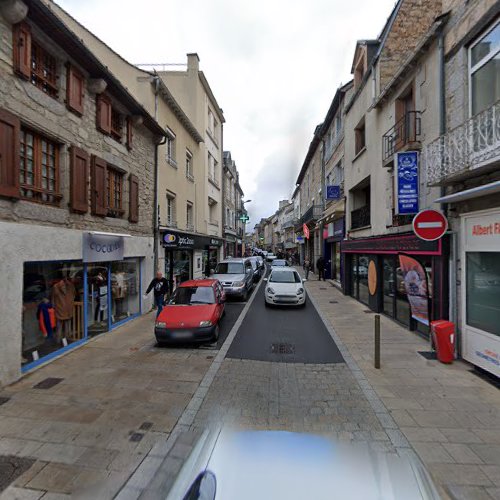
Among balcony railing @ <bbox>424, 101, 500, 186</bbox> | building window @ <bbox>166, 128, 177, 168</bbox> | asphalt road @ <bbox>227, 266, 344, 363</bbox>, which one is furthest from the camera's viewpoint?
building window @ <bbox>166, 128, 177, 168</bbox>

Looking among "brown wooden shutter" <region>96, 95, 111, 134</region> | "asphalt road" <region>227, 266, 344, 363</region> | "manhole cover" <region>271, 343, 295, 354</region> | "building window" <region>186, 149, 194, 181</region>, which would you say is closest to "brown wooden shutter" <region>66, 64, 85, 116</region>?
"brown wooden shutter" <region>96, 95, 111, 134</region>

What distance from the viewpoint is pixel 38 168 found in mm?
6008

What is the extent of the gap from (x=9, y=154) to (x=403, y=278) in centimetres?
952

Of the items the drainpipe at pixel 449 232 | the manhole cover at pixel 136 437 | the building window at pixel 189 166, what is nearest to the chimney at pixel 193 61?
the building window at pixel 189 166

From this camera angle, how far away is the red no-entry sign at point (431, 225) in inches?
232

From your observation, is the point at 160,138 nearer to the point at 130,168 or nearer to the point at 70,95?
the point at 130,168

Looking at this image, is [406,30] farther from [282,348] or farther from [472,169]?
[282,348]

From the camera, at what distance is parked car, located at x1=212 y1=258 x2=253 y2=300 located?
12945 millimetres

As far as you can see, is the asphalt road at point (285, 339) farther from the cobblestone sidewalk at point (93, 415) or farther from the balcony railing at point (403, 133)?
the balcony railing at point (403, 133)

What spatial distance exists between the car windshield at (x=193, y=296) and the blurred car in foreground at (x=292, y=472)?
6.30 metres

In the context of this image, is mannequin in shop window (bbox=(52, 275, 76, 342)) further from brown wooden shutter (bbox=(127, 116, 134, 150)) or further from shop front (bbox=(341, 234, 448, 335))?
shop front (bbox=(341, 234, 448, 335))

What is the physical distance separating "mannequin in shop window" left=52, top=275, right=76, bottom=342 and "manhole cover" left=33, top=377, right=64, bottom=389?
1616 mm

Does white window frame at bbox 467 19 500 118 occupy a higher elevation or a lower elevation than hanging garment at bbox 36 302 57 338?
higher

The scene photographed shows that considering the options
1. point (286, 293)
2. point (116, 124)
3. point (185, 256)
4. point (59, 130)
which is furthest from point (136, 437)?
point (185, 256)
